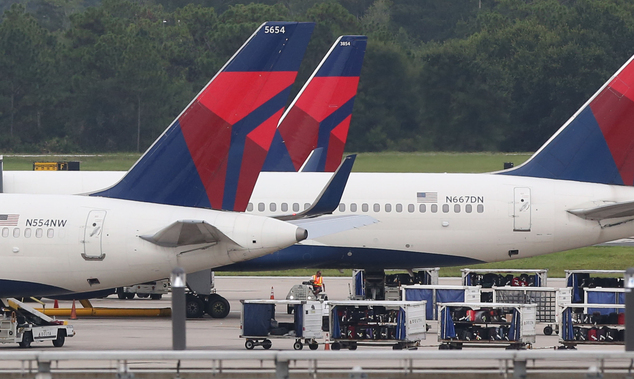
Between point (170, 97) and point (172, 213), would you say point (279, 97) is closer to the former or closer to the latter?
point (172, 213)

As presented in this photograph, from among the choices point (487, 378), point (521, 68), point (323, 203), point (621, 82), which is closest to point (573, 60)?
point (521, 68)

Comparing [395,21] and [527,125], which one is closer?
[527,125]

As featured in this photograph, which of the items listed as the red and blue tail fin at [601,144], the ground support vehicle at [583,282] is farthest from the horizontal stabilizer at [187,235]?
the red and blue tail fin at [601,144]

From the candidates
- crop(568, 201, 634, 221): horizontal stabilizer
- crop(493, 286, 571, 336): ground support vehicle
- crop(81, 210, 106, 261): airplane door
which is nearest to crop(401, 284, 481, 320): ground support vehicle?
crop(493, 286, 571, 336): ground support vehicle

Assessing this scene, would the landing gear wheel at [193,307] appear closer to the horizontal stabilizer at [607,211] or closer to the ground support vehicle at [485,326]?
the ground support vehicle at [485,326]

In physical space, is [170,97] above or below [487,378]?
above

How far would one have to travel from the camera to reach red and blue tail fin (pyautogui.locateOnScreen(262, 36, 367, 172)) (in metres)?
44.5

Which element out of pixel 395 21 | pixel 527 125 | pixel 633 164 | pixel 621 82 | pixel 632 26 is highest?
pixel 395 21

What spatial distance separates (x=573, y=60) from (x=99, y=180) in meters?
77.2

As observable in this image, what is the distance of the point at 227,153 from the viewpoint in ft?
85.8

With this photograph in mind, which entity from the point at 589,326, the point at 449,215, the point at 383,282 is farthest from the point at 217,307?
the point at 589,326

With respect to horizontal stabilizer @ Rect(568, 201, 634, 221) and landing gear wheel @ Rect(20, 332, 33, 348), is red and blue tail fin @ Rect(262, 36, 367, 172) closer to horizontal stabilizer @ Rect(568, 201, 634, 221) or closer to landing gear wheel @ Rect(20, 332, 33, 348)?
horizontal stabilizer @ Rect(568, 201, 634, 221)

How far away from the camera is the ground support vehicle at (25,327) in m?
26.4

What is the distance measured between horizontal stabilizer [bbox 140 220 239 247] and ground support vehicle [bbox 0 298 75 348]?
12.6 ft
